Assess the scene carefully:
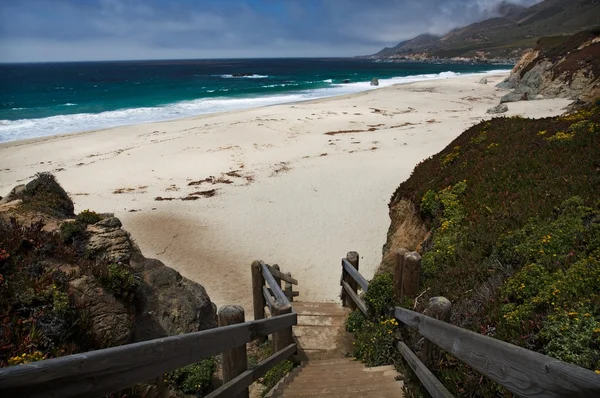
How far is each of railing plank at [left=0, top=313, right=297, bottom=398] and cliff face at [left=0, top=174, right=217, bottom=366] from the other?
2365 mm

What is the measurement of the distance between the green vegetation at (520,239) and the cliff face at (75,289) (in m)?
4.29

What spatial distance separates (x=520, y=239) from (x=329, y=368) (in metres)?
3.09

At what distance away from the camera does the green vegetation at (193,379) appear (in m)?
5.36

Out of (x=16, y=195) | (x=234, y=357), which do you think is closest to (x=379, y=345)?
(x=234, y=357)

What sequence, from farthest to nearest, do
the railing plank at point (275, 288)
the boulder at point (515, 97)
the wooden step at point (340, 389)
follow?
1. the boulder at point (515, 97)
2. the railing plank at point (275, 288)
3. the wooden step at point (340, 389)

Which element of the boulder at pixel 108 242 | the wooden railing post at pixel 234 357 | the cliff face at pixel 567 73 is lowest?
the boulder at pixel 108 242

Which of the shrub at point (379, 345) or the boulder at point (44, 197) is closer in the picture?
the shrub at point (379, 345)

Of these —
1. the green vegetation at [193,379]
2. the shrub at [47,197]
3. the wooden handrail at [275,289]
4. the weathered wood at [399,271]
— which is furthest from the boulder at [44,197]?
the weathered wood at [399,271]

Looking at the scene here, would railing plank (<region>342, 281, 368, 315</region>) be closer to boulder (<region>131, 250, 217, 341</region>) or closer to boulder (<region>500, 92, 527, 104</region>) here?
boulder (<region>131, 250, 217, 341</region>)

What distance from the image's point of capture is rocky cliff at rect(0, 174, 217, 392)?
425 cm

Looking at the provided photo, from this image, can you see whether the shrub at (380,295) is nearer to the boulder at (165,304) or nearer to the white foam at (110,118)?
the boulder at (165,304)

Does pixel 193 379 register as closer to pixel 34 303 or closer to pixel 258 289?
pixel 258 289

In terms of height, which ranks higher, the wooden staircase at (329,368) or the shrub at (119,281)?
the shrub at (119,281)

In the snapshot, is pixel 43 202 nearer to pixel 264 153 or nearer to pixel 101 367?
pixel 101 367
